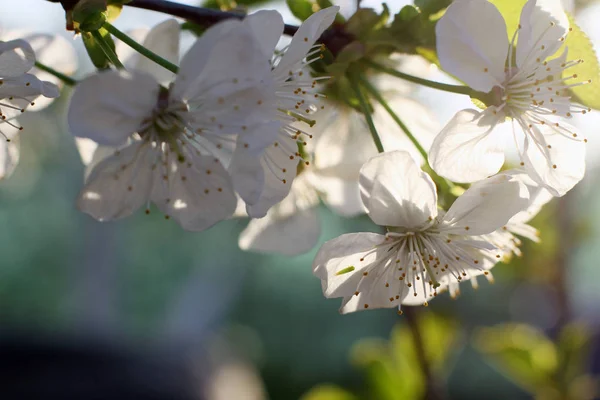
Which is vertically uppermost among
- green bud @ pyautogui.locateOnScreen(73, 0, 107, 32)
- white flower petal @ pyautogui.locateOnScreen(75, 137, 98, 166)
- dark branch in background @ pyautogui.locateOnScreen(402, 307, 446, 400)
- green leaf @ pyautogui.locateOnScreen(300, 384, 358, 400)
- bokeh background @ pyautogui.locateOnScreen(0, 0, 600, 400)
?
green bud @ pyautogui.locateOnScreen(73, 0, 107, 32)

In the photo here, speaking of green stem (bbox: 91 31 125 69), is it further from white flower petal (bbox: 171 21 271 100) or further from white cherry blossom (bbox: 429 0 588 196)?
white cherry blossom (bbox: 429 0 588 196)

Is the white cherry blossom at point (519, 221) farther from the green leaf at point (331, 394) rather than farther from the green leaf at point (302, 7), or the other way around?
the green leaf at point (331, 394)

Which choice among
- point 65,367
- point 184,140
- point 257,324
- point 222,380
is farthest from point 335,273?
point 257,324

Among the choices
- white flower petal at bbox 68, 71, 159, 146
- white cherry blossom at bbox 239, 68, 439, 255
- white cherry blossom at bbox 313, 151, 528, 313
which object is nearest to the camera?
white flower petal at bbox 68, 71, 159, 146

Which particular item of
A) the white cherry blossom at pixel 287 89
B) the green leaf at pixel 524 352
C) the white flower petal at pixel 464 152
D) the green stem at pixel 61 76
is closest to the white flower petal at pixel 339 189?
the white cherry blossom at pixel 287 89

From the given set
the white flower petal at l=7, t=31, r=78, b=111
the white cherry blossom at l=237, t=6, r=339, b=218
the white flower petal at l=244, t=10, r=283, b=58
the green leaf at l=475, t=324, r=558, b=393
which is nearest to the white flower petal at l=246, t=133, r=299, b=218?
the white cherry blossom at l=237, t=6, r=339, b=218

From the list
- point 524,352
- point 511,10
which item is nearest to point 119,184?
point 511,10

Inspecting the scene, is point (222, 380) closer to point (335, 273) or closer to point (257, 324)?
point (335, 273)
